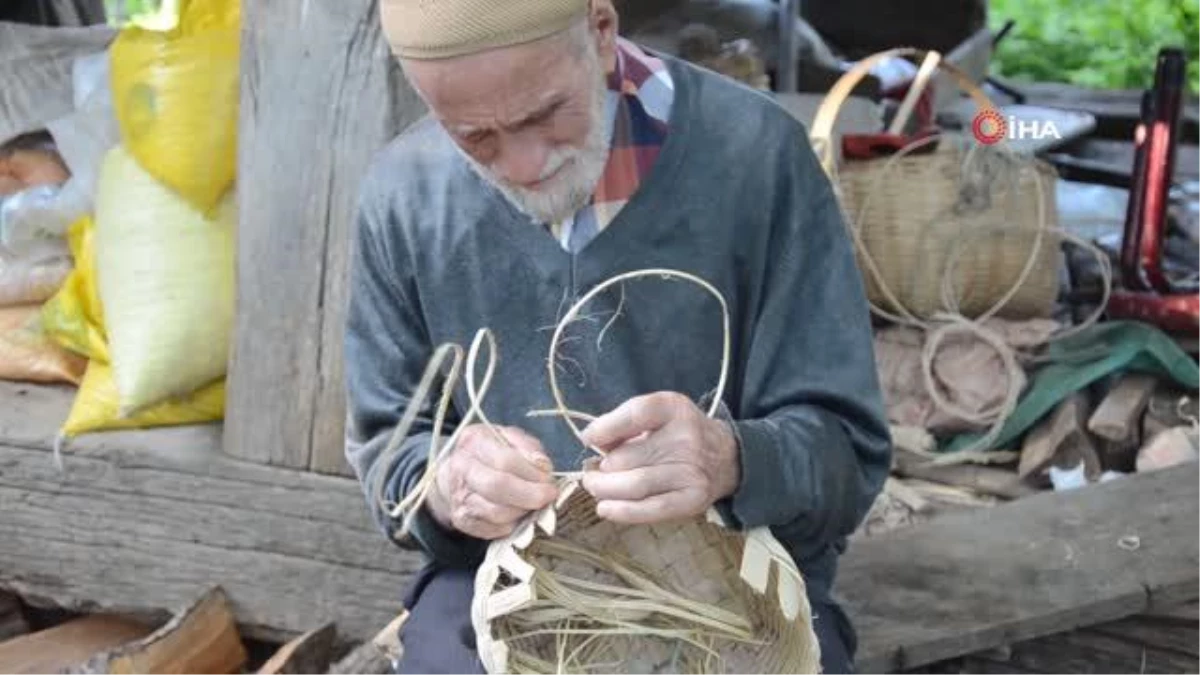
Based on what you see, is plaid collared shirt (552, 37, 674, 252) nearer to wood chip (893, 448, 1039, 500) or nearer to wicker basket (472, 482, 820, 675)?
wicker basket (472, 482, 820, 675)

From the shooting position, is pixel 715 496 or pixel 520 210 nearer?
pixel 715 496

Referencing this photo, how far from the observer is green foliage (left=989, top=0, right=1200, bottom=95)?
810 cm

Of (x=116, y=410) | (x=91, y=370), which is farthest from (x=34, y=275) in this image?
(x=116, y=410)

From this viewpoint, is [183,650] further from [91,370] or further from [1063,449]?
[1063,449]

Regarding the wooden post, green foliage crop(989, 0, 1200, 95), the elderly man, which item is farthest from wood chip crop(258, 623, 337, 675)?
green foliage crop(989, 0, 1200, 95)

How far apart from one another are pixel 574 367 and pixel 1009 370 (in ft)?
5.62

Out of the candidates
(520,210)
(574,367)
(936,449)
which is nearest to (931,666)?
(936,449)

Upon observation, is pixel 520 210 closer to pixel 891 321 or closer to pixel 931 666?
pixel 931 666

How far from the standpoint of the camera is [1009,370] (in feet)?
11.8

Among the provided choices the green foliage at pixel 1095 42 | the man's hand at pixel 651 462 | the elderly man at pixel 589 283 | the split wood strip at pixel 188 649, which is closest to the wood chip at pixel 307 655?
the split wood strip at pixel 188 649

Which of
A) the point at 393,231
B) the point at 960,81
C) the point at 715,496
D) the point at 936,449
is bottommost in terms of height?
the point at 936,449

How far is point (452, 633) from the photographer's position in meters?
2.18

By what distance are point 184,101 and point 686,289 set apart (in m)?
1.34

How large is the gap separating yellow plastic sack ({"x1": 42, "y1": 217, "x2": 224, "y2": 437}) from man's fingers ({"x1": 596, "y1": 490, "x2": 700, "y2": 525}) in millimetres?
1621
